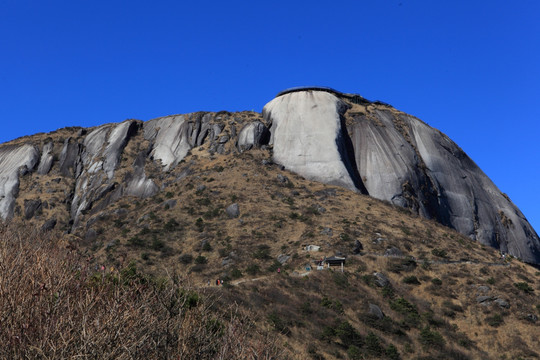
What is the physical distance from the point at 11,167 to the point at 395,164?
232 feet

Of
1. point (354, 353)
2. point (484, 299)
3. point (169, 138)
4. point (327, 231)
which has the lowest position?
point (354, 353)

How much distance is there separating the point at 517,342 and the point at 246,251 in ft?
93.1

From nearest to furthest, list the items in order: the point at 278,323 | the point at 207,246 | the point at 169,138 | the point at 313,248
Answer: the point at 278,323 < the point at 313,248 < the point at 207,246 < the point at 169,138

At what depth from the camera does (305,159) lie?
3201 inches

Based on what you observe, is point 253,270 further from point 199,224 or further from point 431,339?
point 431,339

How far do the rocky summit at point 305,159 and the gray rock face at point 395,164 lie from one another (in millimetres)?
201

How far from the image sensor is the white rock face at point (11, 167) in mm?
82906

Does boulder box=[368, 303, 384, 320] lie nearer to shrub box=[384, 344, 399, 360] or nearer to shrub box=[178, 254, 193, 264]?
shrub box=[384, 344, 399, 360]

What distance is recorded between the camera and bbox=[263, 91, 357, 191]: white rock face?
78.8m

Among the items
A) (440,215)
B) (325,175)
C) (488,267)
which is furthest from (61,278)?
(440,215)

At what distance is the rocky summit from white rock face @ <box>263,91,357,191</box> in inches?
7.7

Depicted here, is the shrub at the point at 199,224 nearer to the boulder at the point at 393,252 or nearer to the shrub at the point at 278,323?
the boulder at the point at 393,252

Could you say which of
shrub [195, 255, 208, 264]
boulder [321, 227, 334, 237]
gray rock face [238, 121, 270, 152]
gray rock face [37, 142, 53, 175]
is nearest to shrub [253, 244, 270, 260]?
shrub [195, 255, 208, 264]

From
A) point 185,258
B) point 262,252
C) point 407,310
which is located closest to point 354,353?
point 407,310
